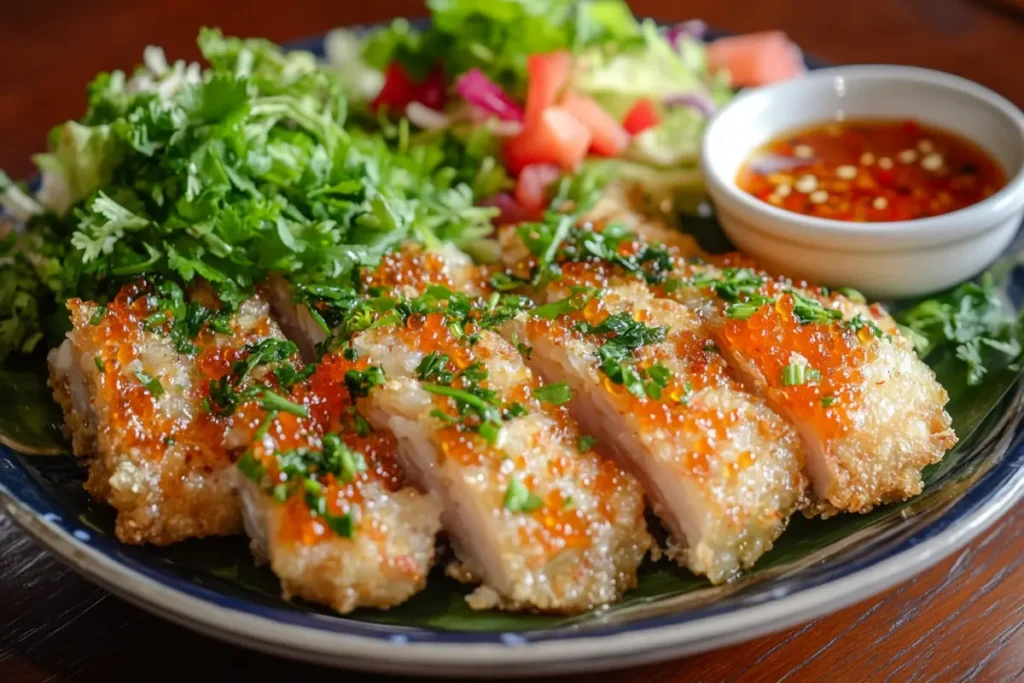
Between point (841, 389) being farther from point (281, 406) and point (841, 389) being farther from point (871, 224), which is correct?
point (281, 406)

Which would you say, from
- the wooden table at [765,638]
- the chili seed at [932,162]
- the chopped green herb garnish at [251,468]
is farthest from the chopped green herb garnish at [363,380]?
the chili seed at [932,162]

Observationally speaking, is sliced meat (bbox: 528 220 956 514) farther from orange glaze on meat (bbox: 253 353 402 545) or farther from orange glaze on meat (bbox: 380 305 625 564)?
orange glaze on meat (bbox: 253 353 402 545)

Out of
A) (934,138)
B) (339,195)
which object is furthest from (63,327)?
(934,138)

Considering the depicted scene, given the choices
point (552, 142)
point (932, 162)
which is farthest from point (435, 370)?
point (932, 162)

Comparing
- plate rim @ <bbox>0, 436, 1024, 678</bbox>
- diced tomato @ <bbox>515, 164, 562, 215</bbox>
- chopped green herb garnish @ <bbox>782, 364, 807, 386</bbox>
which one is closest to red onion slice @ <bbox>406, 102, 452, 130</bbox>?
diced tomato @ <bbox>515, 164, 562, 215</bbox>

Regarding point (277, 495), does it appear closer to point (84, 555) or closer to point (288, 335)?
point (84, 555)
